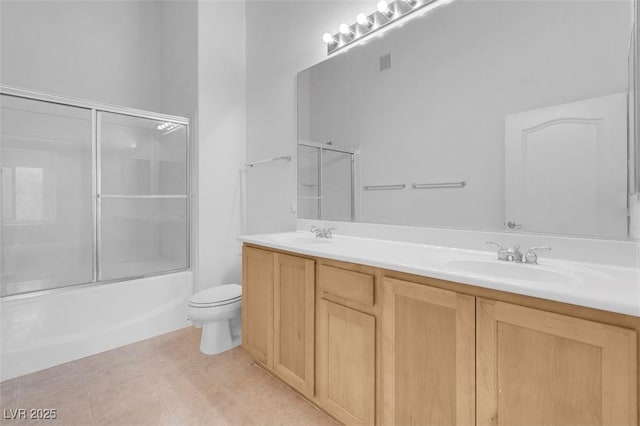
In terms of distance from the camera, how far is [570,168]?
1173mm

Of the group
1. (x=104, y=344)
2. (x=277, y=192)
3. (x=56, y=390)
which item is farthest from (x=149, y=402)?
(x=277, y=192)

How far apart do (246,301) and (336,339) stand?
820mm

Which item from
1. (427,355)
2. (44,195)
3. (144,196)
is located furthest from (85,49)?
(427,355)

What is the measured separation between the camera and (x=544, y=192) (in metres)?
1.23

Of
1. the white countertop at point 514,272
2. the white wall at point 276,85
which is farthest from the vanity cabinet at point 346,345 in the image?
the white wall at point 276,85

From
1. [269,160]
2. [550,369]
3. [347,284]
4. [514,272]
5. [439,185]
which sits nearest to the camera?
[550,369]

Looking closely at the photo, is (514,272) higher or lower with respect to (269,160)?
lower

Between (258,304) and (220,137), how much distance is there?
1.66m

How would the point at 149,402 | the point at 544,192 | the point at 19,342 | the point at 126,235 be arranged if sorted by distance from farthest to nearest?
the point at 126,235, the point at 19,342, the point at 149,402, the point at 544,192

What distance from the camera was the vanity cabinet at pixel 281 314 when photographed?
59.5 inches

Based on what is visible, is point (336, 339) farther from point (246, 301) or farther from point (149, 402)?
point (149, 402)

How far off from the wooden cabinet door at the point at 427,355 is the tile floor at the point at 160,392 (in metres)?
0.58

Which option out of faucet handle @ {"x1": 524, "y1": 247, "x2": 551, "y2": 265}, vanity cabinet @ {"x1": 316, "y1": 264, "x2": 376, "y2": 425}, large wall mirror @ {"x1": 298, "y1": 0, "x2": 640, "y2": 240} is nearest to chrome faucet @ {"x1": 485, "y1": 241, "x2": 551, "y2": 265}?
faucet handle @ {"x1": 524, "y1": 247, "x2": 551, "y2": 265}

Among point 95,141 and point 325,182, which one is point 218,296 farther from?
point 95,141
